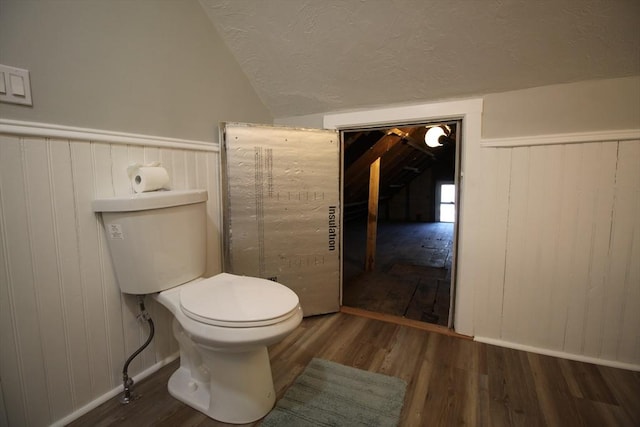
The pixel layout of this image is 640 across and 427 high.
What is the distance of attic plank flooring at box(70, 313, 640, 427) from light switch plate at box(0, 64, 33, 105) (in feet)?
3.96

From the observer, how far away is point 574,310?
58.9 inches

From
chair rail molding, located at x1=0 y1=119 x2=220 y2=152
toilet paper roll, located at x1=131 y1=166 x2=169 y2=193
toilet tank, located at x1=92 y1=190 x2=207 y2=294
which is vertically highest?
chair rail molding, located at x1=0 y1=119 x2=220 y2=152

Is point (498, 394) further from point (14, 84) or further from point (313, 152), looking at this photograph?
point (14, 84)

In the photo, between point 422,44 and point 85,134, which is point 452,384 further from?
point 85,134

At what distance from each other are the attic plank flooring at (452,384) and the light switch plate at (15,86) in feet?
3.96

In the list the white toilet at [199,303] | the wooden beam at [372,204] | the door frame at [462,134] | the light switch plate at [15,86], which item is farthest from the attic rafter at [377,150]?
the light switch plate at [15,86]

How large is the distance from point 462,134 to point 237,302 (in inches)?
59.3

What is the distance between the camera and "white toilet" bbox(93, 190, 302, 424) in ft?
Result: 3.19

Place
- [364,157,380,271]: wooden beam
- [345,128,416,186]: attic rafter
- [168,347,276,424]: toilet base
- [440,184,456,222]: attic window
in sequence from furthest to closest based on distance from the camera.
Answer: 1. [440,184,456,222]: attic window
2. [364,157,380,271]: wooden beam
3. [345,128,416,186]: attic rafter
4. [168,347,276,424]: toilet base

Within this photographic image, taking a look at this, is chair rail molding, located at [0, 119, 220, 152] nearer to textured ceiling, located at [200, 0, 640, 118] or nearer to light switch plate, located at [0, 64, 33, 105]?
light switch plate, located at [0, 64, 33, 105]

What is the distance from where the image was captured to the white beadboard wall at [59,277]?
96cm

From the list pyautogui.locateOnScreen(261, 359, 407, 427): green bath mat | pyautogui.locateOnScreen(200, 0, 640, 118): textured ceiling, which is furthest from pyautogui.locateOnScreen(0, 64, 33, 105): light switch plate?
pyautogui.locateOnScreen(261, 359, 407, 427): green bath mat

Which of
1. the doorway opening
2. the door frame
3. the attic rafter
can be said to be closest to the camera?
the door frame

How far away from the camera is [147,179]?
1.23m
